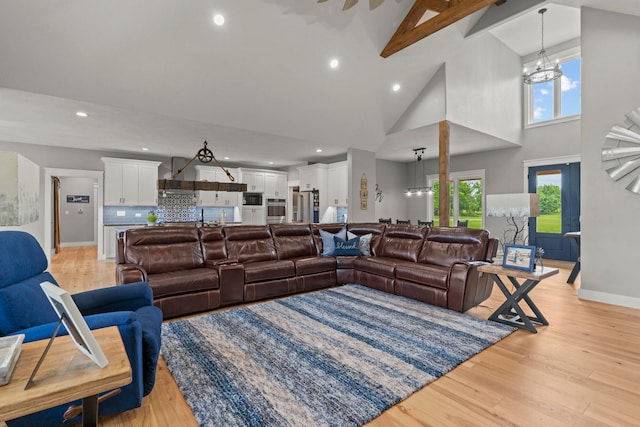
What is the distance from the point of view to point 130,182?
297 inches

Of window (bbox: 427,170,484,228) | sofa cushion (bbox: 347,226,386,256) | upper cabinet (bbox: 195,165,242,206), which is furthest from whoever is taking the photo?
upper cabinet (bbox: 195,165,242,206)

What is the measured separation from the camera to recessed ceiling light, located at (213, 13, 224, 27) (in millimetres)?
3524

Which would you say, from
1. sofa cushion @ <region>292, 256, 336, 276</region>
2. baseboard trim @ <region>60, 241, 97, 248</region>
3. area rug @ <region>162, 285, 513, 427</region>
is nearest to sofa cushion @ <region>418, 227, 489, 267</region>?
area rug @ <region>162, 285, 513, 427</region>

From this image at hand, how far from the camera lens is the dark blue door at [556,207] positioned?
6340 mm

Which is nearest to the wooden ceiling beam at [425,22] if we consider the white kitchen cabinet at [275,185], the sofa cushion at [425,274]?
the sofa cushion at [425,274]

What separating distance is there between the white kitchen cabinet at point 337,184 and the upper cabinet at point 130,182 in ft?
14.5

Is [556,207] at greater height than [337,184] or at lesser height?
lesser

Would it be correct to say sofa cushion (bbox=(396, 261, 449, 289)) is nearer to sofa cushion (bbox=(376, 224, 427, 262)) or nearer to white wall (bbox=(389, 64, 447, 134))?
sofa cushion (bbox=(376, 224, 427, 262))

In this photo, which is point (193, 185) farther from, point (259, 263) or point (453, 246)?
point (453, 246)

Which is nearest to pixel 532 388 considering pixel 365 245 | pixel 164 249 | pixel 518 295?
pixel 518 295

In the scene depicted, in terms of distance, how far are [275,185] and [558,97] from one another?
733 centimetres

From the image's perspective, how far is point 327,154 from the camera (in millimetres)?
7980

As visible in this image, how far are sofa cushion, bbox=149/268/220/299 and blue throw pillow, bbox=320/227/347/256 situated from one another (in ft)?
5.88

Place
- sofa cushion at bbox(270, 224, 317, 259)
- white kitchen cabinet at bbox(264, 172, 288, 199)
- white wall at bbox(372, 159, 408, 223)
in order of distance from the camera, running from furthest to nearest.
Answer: white kitchen cabinet at bbox(264, 172, 288, 199)
white wall at bbox(372, 159, 408, 223)
sofa cushion at bbox(270, 224, 317, 259)
